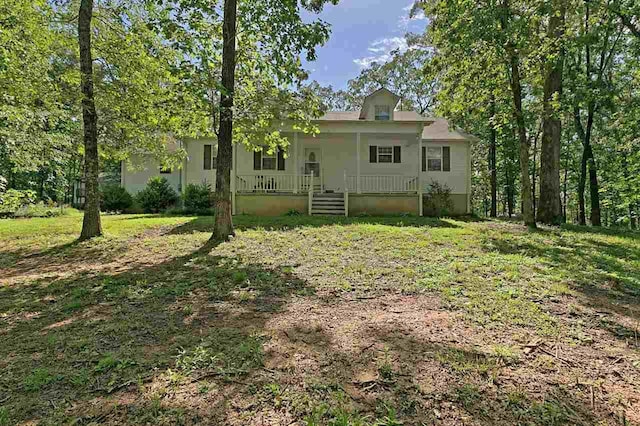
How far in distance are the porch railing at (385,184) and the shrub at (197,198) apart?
6093 millimetres

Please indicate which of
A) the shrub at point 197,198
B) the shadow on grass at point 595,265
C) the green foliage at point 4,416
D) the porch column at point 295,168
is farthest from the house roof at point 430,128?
the green foliage at point 4,416

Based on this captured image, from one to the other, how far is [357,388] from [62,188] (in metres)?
28.2

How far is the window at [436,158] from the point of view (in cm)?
1659

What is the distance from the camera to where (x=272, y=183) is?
14547 millimetres

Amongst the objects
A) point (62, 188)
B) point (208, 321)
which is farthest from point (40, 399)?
point (62, 188)

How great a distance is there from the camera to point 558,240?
27.9 ft

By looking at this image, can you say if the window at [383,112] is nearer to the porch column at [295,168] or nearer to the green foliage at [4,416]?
the porch column at [295,168]

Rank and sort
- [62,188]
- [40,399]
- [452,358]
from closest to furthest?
1. [40,399]
2. [452,358]
3. [62,188]

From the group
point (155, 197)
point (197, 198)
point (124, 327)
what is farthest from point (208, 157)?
point (124, 327)

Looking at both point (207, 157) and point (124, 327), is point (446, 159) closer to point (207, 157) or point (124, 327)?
point (207, 157)

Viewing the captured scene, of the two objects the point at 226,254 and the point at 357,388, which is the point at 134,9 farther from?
the point at 357,388

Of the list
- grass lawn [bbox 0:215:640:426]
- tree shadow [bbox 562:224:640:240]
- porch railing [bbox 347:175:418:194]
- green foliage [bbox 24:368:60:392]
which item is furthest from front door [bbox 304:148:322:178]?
green foliage [bbox 24:368:60:392]

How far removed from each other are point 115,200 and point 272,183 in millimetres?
8645

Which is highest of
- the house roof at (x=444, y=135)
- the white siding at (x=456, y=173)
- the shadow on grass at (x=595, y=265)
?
the house roof at (x=444, y=135)
